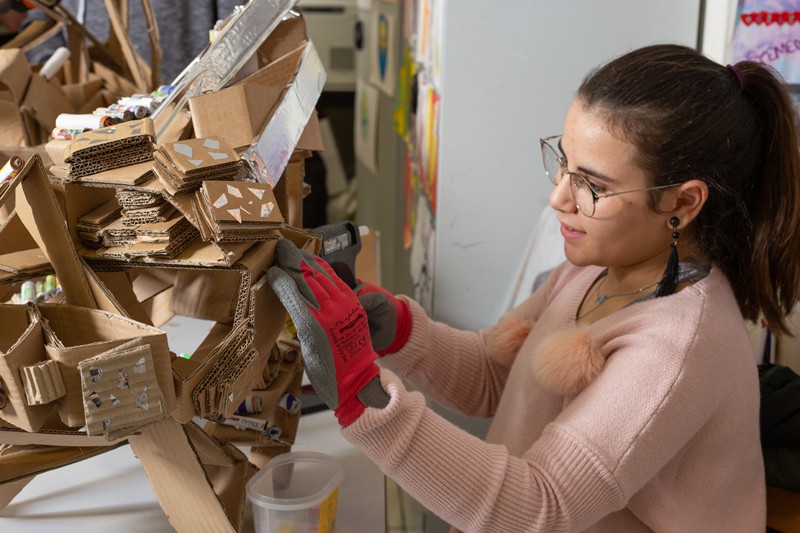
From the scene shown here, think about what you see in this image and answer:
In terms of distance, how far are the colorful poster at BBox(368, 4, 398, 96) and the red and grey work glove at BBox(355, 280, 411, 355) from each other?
147 cm

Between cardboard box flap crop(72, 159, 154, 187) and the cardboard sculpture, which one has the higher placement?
cardboard box flap crop(72, 159, 154, 187)

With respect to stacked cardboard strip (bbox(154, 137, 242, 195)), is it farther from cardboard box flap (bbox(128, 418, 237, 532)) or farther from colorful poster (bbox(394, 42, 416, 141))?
colorful poster (bbox(394, 42, 416, 141))

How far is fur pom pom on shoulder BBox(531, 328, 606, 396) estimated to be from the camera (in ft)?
3.36

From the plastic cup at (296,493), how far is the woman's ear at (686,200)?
1.87 feet

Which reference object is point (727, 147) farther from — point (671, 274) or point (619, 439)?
point (619, 439)

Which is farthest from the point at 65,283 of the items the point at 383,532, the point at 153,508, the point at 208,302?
the point at 383,532

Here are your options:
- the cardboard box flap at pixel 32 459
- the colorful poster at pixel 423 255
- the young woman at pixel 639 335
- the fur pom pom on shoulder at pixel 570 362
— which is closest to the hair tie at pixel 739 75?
the young woman at pixel 639 335

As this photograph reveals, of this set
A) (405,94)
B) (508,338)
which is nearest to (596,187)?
(508,338)

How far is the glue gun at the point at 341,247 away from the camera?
115 centimetres

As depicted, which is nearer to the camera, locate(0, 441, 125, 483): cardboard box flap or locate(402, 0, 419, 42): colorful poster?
locate(0, 441, 125, 483): cardboard box flap

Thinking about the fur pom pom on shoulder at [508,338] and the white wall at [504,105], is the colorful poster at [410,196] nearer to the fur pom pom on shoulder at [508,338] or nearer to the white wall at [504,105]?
the white wall at [504,105]

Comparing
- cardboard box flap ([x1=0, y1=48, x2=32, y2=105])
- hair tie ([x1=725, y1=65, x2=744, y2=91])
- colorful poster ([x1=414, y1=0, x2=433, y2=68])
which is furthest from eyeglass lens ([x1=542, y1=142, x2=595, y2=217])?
cardboard box flap ([x1=0, y1=48, x2=32, y2=105])

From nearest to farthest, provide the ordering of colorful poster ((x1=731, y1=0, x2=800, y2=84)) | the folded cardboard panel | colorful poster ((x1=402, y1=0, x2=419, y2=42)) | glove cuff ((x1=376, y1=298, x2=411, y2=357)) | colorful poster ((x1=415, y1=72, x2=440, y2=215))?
the folded cardboard panel → glove cuff ((x1=376, y1=298, x2=411, y2=357)) → colorful poster ((x1=731, y1=0, x2=800, y2=84)) → colorful poster ((x1=415, y1=72, x2=440, y2=215)) → colorful poster ((x1=402, y1=0, x2=419, y2=42))

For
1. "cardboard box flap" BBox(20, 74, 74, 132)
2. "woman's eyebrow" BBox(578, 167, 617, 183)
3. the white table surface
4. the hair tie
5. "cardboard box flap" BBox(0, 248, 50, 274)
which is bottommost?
the white table surface
